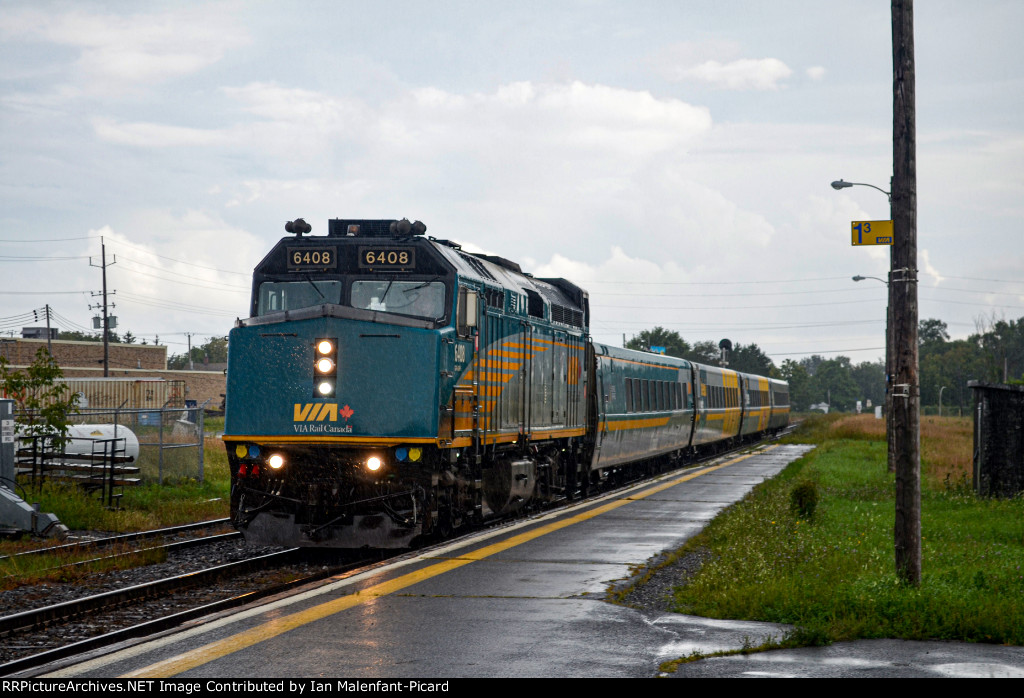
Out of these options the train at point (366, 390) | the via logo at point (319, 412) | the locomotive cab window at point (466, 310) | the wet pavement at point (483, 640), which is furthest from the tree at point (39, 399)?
the wet pavement at point (483, 640)

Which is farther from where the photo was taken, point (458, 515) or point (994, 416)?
point (994, 416)

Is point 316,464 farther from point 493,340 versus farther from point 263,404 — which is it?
point 493,340

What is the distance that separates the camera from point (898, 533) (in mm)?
9867

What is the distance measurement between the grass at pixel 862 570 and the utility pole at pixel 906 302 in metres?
0.49

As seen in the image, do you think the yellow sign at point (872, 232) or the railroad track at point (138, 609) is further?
the yellow sign at point (872, 232)

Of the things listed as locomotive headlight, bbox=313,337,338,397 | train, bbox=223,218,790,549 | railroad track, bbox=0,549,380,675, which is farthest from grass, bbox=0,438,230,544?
locomotive headlight, bbox=313,337,338,397

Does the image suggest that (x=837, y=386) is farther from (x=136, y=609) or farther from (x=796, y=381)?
(x=136, y=609)

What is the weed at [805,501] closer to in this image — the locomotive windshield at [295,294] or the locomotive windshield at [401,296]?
the locomotive windshield at [401,296]

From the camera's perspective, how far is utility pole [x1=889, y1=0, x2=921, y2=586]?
9.73 m

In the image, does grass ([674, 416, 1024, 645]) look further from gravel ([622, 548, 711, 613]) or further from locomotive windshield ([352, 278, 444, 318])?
locomotive windshield ([352, 278, 444, 318])

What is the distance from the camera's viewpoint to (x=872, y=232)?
404 inches

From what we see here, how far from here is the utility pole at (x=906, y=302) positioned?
31.9ft
